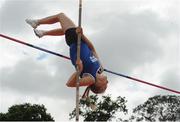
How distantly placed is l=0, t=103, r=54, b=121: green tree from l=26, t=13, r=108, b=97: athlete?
2212cm

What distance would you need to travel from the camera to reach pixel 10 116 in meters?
30.5

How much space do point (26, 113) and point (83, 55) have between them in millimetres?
23360

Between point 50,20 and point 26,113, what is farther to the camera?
point 26,113

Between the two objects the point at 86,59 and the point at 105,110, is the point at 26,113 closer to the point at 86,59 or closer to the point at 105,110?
the point at 105,110

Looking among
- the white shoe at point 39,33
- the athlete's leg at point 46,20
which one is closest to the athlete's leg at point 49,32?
the white shoe at point 39,33

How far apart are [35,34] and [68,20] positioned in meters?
0.54

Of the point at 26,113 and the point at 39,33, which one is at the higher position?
the point at 26,113

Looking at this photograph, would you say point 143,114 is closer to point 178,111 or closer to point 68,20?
point 178,111

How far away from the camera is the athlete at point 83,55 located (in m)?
7.72

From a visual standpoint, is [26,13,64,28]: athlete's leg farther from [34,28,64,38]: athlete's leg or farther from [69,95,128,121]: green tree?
[69,95,128,121]: green tree

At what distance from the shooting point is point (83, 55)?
7805 mm

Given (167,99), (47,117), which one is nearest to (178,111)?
(167,99)

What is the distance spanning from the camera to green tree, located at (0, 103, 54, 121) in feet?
98.9

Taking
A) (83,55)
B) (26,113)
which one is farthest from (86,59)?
(26,113)
